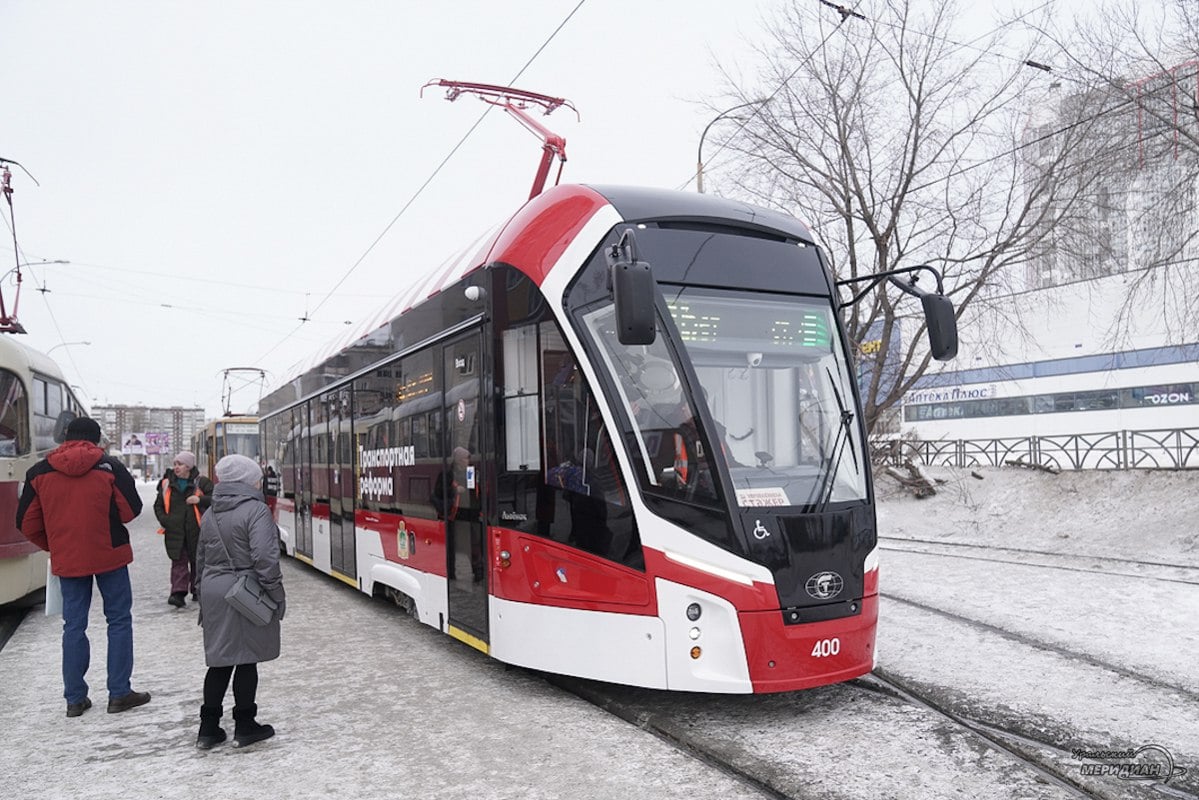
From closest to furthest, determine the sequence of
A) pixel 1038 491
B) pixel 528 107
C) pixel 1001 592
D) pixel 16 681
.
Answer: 1. pixel 16 681
2. pixel 1001 592
3. pixel 528 107
4. pixel 1038 491

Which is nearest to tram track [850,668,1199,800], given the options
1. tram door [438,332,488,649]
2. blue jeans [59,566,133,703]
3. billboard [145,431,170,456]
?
tram door [438,332,488,649]

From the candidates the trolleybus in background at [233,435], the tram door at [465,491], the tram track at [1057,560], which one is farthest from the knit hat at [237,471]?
the trolleybus in background at [233,435]

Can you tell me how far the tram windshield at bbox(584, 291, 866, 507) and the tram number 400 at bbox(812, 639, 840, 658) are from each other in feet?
2.48

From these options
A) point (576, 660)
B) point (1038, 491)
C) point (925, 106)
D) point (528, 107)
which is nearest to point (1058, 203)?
point (925, 106)

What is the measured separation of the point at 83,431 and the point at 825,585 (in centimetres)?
465

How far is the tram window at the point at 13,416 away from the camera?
909 cm

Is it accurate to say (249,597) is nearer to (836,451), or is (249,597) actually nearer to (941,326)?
(836,451)

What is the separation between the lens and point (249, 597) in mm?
4926

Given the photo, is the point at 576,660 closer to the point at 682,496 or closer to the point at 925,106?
the point at 682,496

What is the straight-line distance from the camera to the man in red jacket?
5.69m

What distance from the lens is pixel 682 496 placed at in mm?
5270

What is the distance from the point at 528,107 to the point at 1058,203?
1160 cm

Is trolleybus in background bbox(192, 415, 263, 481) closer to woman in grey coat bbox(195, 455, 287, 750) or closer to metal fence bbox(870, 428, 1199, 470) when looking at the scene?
metal fence bbox(870, 428, 1199, 470)

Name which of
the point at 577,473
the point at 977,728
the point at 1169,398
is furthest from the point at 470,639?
the point at 1169,398
